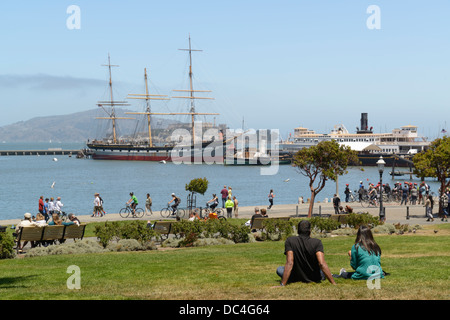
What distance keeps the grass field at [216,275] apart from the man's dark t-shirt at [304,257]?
0.17 meters

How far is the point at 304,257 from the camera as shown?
9.00 metres

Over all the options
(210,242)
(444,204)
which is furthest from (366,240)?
(444,204)

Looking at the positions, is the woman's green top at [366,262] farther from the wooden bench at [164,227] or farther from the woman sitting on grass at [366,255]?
the wooden bench at [164,227]

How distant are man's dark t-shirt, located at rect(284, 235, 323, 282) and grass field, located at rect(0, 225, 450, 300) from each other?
0.17m

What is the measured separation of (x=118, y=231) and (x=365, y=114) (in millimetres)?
154190

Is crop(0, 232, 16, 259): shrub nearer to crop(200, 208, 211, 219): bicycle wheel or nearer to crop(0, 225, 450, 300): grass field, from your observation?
crop(0, 225, 450, 300): grass field

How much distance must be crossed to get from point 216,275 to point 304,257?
8.42 feet

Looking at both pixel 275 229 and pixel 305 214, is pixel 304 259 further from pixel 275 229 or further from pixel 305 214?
pixel 305 214

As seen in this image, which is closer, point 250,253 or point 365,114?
point 250,253

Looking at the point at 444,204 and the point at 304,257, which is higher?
the point at 304,257

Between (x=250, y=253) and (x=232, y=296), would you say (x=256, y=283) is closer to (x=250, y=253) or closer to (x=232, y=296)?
(x=232, y=296)

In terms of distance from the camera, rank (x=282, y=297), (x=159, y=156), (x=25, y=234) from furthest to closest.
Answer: (x=159, y=156) < (x=25, y=234) < (x=282, y=297)
